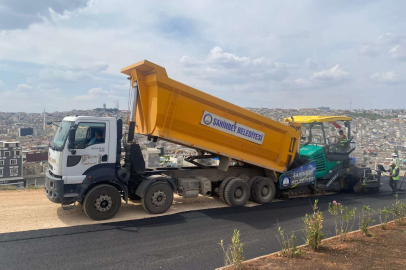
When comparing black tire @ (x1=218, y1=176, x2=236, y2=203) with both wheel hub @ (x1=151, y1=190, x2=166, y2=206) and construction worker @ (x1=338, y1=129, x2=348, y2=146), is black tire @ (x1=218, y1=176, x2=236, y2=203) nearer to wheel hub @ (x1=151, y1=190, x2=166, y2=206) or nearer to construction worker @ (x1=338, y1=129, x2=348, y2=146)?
wheel hub @ (x1=151, y1=190, x2=166, y2=206)

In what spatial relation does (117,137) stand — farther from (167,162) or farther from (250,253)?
(250,253)

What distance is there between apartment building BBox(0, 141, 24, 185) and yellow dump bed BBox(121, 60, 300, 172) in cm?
2637

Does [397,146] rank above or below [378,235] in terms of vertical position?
above

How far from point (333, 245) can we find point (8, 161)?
3400cm

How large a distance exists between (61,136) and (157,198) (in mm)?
2912

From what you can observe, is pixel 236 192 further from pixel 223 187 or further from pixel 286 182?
pixel 286 182

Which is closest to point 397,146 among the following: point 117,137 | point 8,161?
point 117,137

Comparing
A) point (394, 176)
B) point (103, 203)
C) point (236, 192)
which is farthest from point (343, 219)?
point (394, 176)

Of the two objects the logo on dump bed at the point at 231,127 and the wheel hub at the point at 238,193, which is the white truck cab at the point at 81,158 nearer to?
the logo on dump bed at the point at 231,127

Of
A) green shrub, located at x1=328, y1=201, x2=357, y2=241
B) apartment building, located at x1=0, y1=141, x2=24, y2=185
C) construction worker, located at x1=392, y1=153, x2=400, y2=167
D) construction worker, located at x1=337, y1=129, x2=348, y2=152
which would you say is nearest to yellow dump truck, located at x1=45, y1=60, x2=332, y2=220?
construction worker, located at x1=337, y1=129, x2=348, y2=152

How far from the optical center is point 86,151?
7.20 meters

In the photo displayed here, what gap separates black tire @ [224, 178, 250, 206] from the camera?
9.14m

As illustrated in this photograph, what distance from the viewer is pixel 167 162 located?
10.3m

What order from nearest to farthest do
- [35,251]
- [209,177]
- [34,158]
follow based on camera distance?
1. [35,251]
2. [209,177]
3. [34,158]
